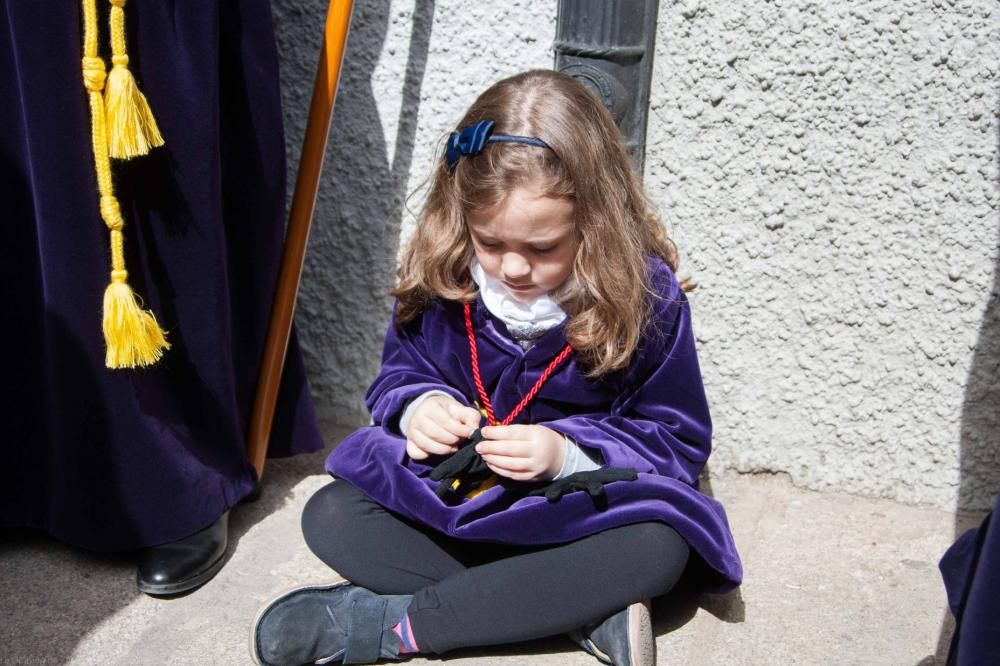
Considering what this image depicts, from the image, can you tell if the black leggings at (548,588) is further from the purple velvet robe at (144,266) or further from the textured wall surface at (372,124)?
the textured wall surface at (372,124)

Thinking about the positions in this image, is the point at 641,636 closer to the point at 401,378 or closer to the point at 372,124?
the point at 401,378

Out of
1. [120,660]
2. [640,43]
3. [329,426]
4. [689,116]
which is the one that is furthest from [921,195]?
[120,660]

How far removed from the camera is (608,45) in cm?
177

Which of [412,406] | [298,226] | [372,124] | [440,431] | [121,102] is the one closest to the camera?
[121,102]

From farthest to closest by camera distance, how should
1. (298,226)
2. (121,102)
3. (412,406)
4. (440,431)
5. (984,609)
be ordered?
(298,226) < (412,406) < (440,431) < (121,102) < (984,609)

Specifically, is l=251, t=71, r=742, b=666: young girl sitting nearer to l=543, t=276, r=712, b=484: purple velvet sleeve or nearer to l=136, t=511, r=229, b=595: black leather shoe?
l=543, t=276, r=712, b=484: purple velvet sleeve

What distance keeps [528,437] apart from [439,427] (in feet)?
0.49

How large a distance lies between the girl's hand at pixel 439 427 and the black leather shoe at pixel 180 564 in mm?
418

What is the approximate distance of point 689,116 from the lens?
1.92m

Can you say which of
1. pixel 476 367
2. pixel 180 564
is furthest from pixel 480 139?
pixel 180 564

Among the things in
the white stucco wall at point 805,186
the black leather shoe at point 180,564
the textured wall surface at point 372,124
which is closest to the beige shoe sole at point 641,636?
the white stucco wall at point 805,186

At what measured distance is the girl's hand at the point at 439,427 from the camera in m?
1.63

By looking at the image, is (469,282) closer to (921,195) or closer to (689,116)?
(689,116)

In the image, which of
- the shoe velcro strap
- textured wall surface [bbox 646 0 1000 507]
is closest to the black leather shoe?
the shoe velcro strap
